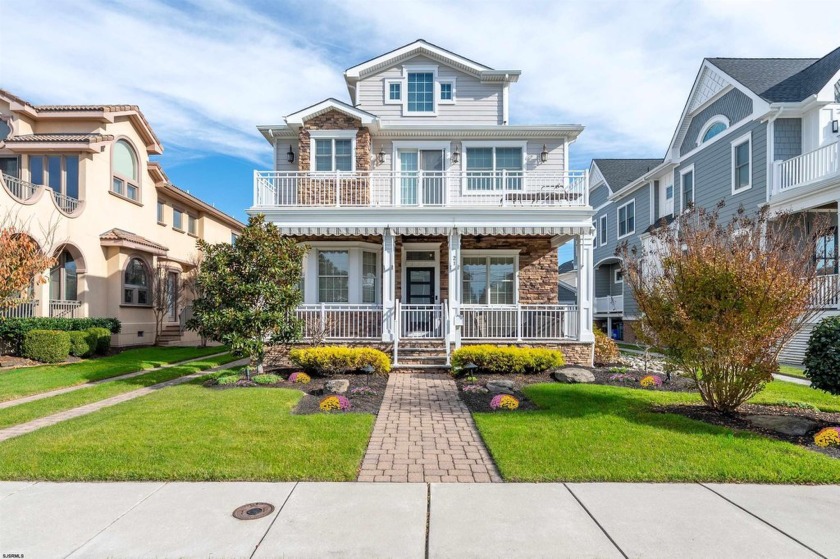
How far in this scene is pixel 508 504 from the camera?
3961mm

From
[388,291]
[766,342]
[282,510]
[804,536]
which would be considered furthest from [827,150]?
[282,510]

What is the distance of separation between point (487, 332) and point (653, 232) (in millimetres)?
6009

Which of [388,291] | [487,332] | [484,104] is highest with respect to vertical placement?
[484,104]

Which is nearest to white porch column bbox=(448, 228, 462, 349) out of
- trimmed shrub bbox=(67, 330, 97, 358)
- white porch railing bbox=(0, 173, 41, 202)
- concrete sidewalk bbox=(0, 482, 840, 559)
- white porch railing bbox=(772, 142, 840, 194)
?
concrete sidewalk bbox=(0, 482, 840, 559)

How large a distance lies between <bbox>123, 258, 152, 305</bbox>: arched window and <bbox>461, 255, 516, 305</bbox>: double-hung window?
13.0 meters

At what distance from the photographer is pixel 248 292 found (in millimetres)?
9633

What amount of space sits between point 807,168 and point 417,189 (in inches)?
434

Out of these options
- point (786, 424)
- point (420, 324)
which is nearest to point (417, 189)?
point (420, 324)

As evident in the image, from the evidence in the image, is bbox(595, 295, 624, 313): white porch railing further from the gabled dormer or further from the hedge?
the hedge

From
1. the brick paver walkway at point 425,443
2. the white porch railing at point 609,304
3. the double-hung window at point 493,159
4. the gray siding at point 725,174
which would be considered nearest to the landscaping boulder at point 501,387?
the brick paver walkway at point 425,443

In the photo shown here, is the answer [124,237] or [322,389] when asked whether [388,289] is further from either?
[124,237]

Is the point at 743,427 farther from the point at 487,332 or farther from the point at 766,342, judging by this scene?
the point at 487,332

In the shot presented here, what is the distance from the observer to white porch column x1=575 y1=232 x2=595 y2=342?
39.7 ft

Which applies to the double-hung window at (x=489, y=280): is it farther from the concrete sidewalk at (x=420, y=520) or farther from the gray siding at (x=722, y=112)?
the concrete sidewalk at (x=420, y=520)
